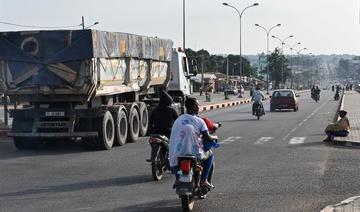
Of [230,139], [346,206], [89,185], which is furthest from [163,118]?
[230,139]

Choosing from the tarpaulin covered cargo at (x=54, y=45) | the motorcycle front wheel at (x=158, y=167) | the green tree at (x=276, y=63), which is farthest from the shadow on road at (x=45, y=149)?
the green tree at (x=276, y=63)

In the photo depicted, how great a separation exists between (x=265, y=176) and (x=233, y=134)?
34.9 ft

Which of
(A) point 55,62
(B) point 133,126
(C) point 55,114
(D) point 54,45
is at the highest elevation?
(D) point 54,45

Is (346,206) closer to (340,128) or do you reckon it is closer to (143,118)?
(340,128)

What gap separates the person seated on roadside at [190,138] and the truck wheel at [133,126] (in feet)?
35.9

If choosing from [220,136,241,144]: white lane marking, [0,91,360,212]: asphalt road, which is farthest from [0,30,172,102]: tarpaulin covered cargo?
[220,136,241,144]: white lane marking

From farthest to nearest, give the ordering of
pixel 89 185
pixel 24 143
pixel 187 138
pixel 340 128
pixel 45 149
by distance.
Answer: pixel 340 128 → pixel 45 149 → pixel 24 143 → pixel 89 185 → pixel 187 138

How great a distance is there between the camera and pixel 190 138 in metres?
9.14

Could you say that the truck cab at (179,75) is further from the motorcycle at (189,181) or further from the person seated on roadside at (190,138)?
the motorcycle at (189,181)

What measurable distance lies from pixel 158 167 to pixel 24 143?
751 cm

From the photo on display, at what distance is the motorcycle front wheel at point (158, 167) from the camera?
11883mm

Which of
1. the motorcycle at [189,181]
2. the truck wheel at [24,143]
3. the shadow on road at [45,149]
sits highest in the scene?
the motorcycle at [189,181]

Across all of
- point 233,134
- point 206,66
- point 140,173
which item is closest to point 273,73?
point 206,66

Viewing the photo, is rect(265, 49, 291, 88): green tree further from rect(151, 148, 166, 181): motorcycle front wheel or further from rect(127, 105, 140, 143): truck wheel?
rect(151, 148, 166, 181): motorcycle front wheel
